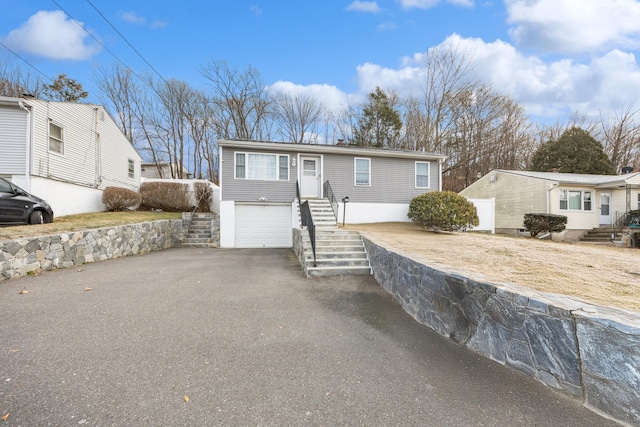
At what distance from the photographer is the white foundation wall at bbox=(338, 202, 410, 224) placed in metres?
13.0

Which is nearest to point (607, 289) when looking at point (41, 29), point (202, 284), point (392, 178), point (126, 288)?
point (202, 284)

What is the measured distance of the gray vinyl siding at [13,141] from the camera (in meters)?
9.74

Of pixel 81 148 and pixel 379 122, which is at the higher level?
pixel 379 122

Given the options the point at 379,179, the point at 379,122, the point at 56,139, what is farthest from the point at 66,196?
the point at 379,122

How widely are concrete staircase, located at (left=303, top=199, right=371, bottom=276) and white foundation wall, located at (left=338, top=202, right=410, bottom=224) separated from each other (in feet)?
17.5

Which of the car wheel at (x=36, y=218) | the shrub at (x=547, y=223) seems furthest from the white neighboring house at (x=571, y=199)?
the car wheel at (x=36, y=218)

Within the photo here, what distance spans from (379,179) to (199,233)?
8.95 metres

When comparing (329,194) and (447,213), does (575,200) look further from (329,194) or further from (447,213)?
(329,194)

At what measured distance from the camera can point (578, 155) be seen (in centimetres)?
2172

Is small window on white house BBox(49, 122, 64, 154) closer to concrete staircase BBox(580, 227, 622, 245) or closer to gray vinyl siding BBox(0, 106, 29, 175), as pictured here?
gray vinyl siding BBox(0, 106, 29, 175)

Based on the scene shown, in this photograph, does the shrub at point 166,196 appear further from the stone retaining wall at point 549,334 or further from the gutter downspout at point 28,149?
the stone retaining wall at point 549,334

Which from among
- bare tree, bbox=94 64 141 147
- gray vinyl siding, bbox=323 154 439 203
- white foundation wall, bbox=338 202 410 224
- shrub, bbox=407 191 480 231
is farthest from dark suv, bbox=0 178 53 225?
bare tree, bbox=94 64 141 147

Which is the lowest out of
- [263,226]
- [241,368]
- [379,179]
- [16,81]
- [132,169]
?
[241,368]

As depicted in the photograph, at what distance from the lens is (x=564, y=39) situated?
12.8 m
